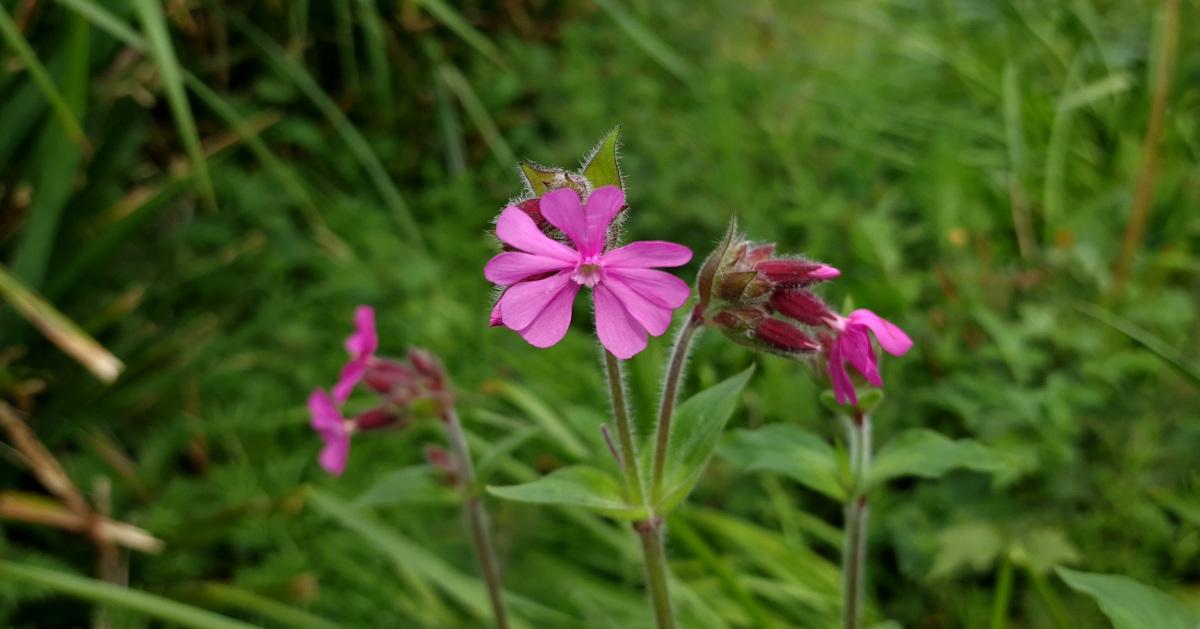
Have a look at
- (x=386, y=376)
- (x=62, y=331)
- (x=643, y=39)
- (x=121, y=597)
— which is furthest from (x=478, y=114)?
(x=121, y=597)

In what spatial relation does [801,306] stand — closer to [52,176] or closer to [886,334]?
[886,334]

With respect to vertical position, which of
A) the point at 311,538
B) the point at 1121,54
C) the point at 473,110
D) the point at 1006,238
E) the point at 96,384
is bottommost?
the point at 311,538

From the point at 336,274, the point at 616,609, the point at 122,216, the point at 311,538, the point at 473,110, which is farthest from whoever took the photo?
the point at 473,110

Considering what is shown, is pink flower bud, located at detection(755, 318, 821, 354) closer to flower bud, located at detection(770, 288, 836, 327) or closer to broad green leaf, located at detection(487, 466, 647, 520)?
flower bud, located at detection(770, 288, 836, 327)

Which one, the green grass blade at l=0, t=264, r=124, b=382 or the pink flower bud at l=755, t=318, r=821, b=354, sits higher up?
the green grass blade at l=0, t=264, r=124, b=382

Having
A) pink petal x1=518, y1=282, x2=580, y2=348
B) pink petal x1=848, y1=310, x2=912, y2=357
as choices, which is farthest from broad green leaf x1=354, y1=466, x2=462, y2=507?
pink petal x1=848, y1=310, x2=912, y2=357

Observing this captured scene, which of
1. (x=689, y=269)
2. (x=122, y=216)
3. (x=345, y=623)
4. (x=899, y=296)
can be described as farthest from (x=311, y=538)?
(x=899, y=296)

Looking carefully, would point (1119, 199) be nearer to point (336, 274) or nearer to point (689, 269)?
point (689, 269)
